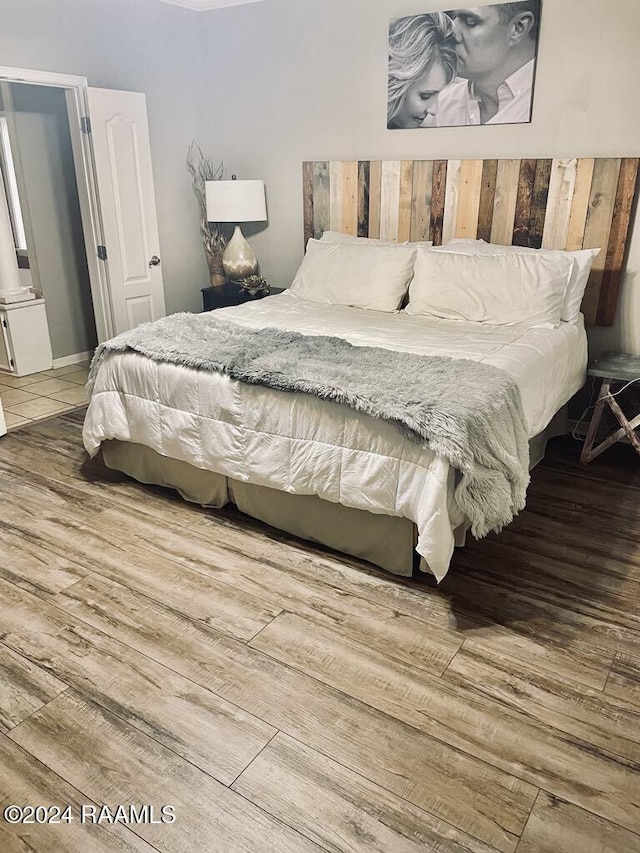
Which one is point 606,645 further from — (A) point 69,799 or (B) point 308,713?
(A) point 69,799

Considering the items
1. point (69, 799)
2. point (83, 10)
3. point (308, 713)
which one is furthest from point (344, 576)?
point (83, 10)

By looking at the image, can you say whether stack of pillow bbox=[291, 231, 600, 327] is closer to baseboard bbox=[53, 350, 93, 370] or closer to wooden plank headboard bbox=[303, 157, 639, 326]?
wooden plank headboard bbox=[303, 157, 639, 326]

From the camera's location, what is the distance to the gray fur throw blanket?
7.22 feet

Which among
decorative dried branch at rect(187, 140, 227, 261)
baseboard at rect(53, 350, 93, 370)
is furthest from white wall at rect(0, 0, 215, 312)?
baseboard at rect(53, 350, 93, 370)

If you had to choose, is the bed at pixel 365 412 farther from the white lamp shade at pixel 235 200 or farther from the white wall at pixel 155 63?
the white wall at pixel 155 63

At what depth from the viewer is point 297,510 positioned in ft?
8.84

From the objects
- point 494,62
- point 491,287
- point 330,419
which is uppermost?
point 494,62

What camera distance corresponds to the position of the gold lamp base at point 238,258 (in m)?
4.75

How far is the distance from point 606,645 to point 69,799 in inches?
65.7

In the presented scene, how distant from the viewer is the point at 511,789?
1630 millimetres

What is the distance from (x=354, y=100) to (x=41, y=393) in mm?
2938

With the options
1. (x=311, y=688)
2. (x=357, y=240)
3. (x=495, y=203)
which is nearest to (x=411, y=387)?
(x=311, y=688)

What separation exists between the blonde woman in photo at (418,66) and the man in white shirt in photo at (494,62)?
0.06m

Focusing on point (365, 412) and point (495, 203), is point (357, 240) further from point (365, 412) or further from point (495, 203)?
point (365, 412)
